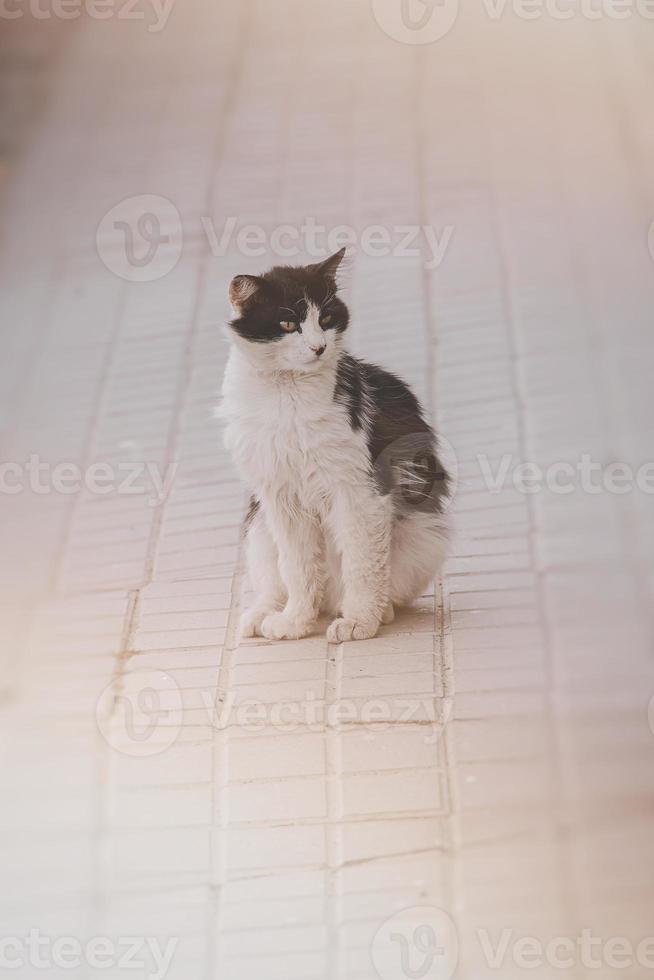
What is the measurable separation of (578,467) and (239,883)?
162cm

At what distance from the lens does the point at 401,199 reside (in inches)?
179

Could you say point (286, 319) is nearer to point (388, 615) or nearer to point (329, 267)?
point (329, 267)

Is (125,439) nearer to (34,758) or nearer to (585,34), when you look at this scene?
(34,758)

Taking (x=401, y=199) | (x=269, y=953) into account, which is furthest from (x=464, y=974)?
(x=401, y=199)

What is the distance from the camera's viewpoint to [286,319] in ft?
7.30

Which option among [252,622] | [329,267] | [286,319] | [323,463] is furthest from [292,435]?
[252,622]

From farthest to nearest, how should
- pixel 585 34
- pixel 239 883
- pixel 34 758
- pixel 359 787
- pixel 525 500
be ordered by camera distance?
1. pixel 585 34
2. pixel 525 500
3. pixel 34 758
4. pixel 359 787
5. pixel 239 883

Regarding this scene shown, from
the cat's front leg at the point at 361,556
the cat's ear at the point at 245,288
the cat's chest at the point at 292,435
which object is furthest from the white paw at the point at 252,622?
the cat's ear at the point at 245,288

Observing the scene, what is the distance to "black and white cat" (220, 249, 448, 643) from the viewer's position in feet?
7.37

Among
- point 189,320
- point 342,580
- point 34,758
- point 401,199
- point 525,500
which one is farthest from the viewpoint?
point 401,199

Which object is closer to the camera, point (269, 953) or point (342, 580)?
point (269, 953)

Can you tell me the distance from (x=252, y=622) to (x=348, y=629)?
21 cm

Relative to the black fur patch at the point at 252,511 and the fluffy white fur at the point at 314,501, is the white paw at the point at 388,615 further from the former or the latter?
the black fur patch at the point at 252,511

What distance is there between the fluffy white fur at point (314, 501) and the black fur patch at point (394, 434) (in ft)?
0.09
